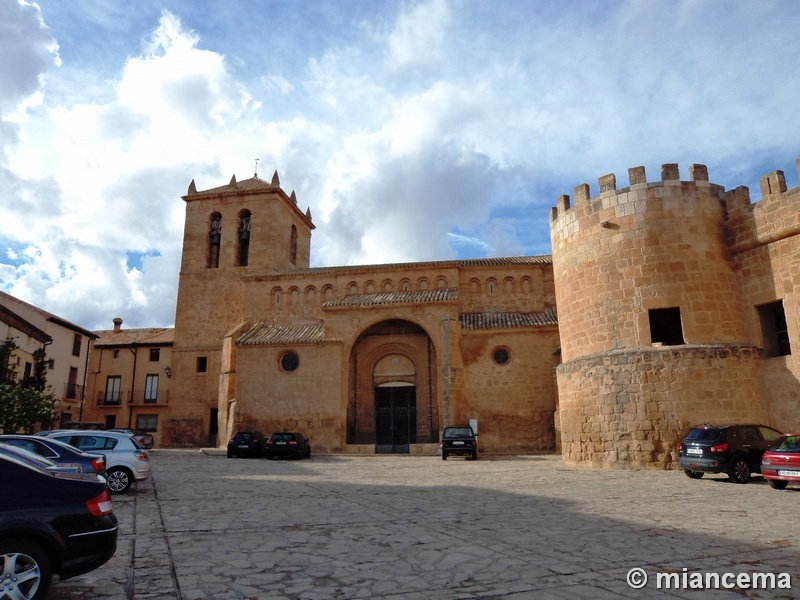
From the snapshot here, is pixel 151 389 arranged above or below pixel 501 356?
below

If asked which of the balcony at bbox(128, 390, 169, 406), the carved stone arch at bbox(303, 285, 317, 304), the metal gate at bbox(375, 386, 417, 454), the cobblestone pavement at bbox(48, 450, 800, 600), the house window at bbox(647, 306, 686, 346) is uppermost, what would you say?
the carved stone arch at bbox(303, 285, 317, 304)

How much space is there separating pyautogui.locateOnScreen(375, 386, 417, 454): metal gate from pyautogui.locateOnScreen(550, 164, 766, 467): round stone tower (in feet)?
38.5

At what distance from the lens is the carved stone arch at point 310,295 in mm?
31334

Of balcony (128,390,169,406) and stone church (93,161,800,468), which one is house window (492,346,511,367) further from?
balcony (128,390,169,406)

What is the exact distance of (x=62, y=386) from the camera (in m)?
31.2

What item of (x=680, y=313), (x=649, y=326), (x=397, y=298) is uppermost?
(x=397, y=298)

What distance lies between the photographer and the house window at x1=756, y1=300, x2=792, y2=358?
50.6 feet

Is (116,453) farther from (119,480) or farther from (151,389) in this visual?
(151,389)

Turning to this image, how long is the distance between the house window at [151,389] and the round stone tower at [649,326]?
27.9m

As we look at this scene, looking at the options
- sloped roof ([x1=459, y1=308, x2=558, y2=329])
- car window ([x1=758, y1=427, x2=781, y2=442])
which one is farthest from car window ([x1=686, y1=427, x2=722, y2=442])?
sloped roof ([x1=459, y1=308, x2=558, y2=329])

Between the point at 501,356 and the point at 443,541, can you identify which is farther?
the point at 501,356

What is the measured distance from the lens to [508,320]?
89.7 feet

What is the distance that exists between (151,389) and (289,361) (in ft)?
44.9

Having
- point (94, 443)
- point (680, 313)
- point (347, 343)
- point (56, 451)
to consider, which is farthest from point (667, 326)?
point (56, 451)
